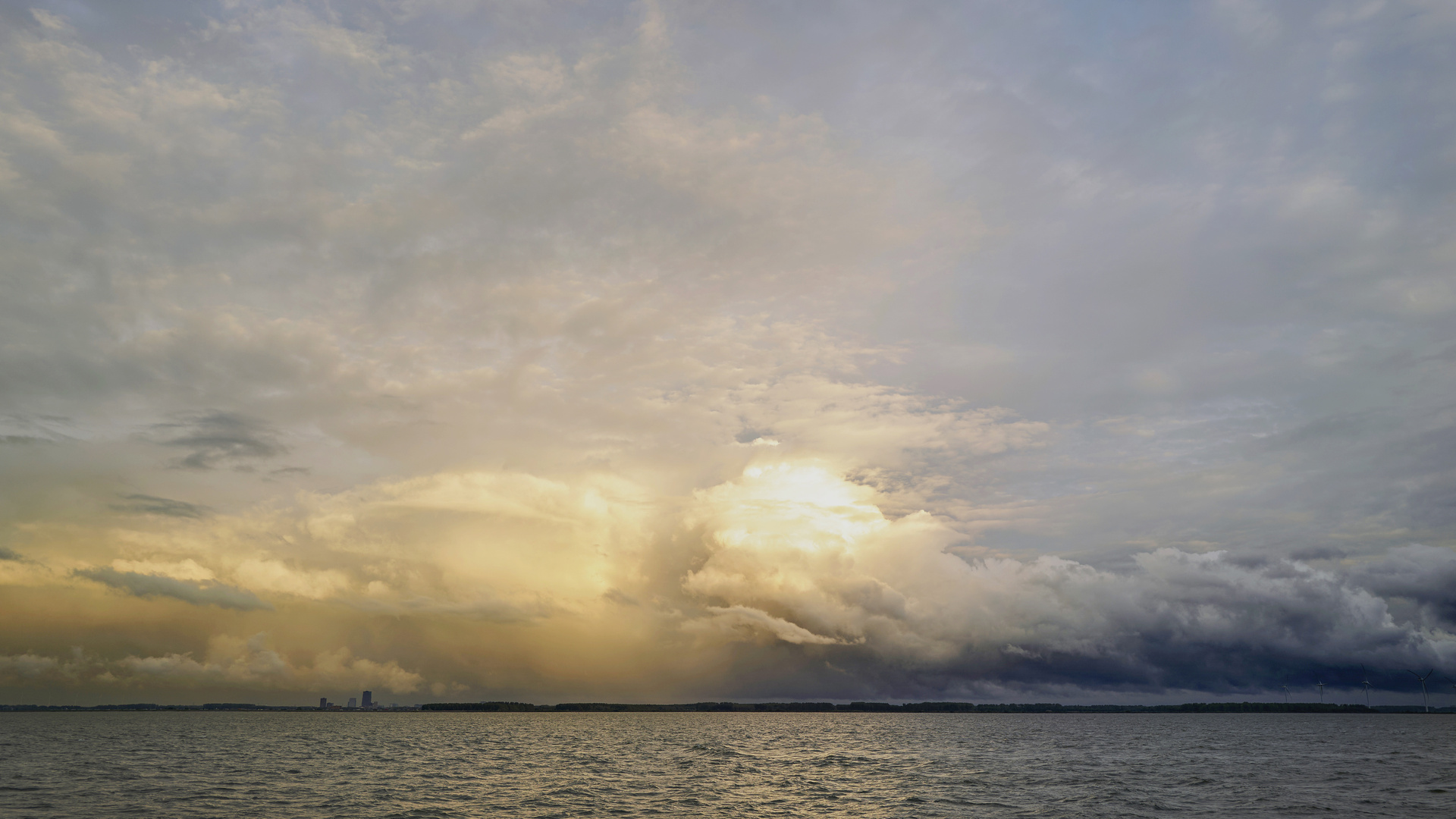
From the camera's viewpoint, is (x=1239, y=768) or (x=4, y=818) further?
(x=1239, y=768)

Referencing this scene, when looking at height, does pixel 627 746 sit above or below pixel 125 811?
below

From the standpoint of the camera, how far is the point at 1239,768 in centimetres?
12875

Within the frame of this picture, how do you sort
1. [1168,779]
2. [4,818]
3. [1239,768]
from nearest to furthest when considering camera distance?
1. [4,818]
2. [1168,779]
3. [1239,768]

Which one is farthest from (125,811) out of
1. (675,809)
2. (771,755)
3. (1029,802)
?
(771,755)

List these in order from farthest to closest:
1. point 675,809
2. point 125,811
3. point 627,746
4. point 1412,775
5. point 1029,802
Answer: point 627,746, point 1412,775, point 1029,802, point 675,809, point 125,811

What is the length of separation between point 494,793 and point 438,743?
117233 mm

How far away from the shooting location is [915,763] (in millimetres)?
134000

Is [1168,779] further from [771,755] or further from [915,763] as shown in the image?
[771,755]

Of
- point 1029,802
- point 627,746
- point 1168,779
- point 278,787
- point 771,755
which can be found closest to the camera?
point 1029,802

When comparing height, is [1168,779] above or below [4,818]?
below

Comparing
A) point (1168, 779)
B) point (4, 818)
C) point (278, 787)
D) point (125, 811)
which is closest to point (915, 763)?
point (1168, 779)

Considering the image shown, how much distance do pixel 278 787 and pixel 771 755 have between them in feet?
296

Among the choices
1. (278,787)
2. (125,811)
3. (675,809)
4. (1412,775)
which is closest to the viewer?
(125,811)

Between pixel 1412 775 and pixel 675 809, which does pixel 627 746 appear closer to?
pixel 675 809
